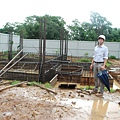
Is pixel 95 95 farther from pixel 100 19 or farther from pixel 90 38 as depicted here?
pixel 100 19

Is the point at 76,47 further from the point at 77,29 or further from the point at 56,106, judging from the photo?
the point at 56,106

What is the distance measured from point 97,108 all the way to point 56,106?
0.78 m

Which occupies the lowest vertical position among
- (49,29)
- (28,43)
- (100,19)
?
(28,43)

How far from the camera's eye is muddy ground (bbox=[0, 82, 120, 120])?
3076mm

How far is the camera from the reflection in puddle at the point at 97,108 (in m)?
3.28

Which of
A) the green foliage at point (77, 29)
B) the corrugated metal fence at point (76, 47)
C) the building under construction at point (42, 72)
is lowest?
the building under construction at point (42, 72)

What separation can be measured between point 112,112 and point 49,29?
75.5ft

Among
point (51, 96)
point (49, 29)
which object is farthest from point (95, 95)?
point (49, 29)

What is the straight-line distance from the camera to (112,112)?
3.52 meters

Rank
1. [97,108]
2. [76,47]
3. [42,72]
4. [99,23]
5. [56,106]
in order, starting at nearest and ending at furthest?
[56,106] → [97,108] → [42,72] → [76,47] → [99,23]

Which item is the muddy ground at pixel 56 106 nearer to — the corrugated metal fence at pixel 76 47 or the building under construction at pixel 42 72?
the building under construction at pixel 42 72

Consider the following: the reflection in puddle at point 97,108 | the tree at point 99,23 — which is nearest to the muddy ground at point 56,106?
the reflection in puddle at point 97,108

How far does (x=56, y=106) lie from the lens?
11.6 ft

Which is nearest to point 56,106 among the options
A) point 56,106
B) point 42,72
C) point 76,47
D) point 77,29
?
point 56,106
